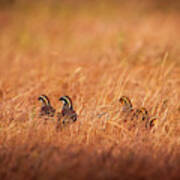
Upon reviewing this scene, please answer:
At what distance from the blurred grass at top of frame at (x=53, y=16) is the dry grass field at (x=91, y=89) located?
33 mm

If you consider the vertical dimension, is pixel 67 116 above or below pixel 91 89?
below

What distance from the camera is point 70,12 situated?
10.9 metres

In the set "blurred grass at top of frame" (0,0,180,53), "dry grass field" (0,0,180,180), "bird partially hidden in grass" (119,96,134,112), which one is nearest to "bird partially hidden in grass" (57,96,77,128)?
"dry grass field" (0,0,180,180)

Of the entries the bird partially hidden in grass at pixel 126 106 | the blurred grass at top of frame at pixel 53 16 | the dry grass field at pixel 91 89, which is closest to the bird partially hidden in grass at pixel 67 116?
the dry grass field at pixel 91 89

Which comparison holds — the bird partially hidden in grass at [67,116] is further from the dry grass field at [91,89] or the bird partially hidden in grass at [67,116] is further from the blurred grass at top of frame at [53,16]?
the blurred grass at top of frame at [53,16]

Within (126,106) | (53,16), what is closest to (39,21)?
(53,16)

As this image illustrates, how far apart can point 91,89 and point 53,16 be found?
605 cm

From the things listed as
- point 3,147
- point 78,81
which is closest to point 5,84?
point 78,81

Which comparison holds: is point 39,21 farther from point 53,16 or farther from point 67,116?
point 67,116

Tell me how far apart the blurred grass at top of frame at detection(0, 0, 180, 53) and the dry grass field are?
3 cm

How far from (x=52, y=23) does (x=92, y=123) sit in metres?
6.95

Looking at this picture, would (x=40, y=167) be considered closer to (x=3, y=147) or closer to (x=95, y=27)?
(x=3, y=147)

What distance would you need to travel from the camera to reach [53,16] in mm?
10773

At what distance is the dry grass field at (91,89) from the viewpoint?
312 cm
